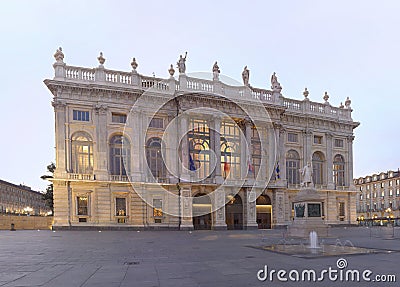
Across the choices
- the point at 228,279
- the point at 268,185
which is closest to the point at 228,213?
the point at 268,185

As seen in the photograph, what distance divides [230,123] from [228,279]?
119ft

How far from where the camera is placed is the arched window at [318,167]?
51.7m

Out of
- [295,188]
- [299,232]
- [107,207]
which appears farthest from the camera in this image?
[295,188]

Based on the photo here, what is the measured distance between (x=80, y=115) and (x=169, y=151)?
11.0m

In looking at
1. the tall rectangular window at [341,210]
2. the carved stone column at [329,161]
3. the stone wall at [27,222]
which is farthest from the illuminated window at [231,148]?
the stone wall at [27,222]

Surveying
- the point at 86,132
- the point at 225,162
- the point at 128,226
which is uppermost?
the point at 86,132

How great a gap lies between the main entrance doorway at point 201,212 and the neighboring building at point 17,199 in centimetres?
6993

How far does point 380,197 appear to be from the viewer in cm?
9912

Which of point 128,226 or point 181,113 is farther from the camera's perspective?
point 181,113

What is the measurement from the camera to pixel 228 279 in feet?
29.6

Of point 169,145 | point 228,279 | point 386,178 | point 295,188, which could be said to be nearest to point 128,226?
point 169,145

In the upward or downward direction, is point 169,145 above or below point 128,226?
above

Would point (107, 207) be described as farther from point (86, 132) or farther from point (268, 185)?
point (268, 185)

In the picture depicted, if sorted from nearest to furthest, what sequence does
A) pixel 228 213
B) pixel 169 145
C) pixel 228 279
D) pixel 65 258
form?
pixel 228 279
pixel 65 258
pixel 169 145
pixel 228 213
